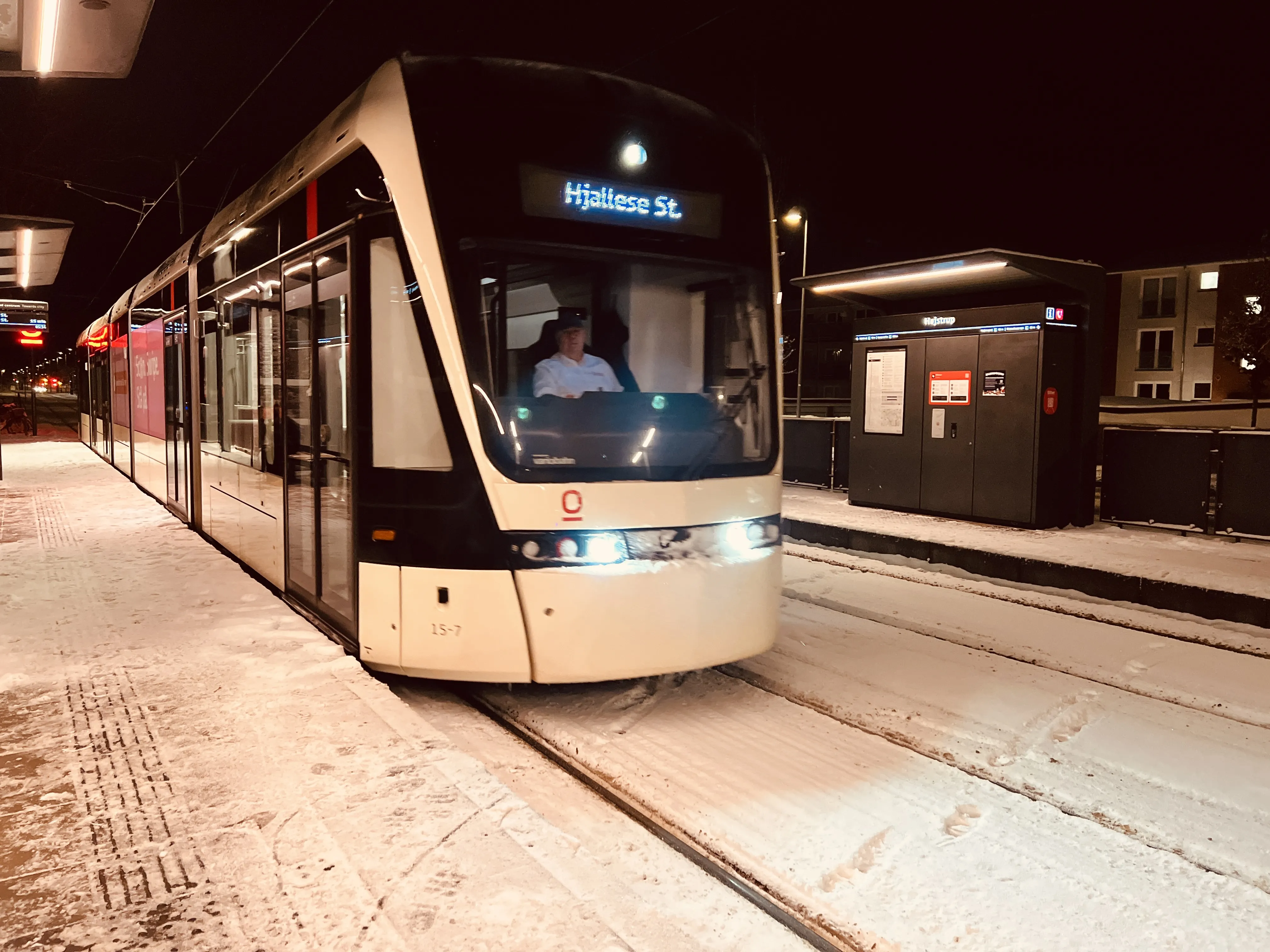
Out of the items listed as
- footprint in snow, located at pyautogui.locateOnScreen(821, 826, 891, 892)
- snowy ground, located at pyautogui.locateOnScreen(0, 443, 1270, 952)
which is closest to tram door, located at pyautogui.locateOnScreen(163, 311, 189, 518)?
snowy ground, located at pyautogui.locateOnScreen(0, 443, 1270, 952)

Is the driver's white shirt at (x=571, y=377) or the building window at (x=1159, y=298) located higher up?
the building window at (x=1159, y=298)

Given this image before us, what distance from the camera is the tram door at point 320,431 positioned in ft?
16.8

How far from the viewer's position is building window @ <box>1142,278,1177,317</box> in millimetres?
51219

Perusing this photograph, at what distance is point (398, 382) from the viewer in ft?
15.3

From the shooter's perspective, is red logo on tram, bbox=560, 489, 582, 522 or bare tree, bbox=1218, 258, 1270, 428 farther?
bare tree, bbox=1218, 258, 1270, 428

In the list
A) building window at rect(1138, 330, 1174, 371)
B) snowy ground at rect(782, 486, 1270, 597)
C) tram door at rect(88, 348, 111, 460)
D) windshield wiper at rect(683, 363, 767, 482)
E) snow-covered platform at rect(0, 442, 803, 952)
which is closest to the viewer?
snow-covered platform at rect(0, 442, 803, 952)

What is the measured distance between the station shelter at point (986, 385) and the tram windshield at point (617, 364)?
20.6 ft

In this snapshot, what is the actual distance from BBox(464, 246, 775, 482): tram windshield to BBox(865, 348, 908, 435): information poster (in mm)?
7699

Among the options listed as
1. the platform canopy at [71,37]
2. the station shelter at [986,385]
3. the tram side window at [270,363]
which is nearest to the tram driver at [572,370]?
the tram side window at [270,363]

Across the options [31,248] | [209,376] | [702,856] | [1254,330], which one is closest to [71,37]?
[209,376]

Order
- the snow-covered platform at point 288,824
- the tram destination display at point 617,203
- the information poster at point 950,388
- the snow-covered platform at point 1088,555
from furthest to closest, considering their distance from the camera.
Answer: the information poster at point 950,388 → the snow-covered platform at point 1088,555 → the tram destination display at point 617,203 → the snow-covered platform at point 288,824

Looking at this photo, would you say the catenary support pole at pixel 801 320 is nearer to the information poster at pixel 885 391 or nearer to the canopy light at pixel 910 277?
the canopy light at pixel 910 277

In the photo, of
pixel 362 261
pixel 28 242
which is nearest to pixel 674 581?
pixel 362 261

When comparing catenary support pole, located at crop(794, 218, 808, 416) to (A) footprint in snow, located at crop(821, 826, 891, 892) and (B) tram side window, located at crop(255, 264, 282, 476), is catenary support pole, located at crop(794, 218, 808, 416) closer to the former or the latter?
(B) tram side window, located at crop(255, 264, 282, 476)
